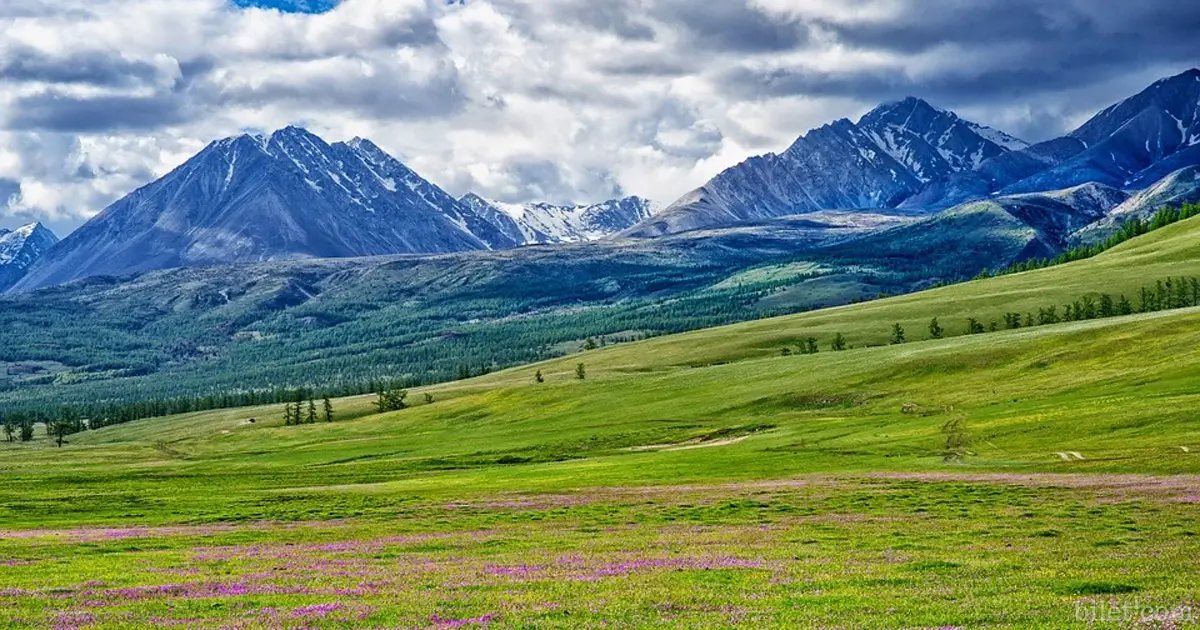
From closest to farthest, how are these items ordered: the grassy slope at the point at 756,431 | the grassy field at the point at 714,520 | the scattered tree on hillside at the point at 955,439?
the grassy field at the point at 714,520 < the grassy slope at the point at 756,431 < the scattered tree on hillside at the point at 955,439

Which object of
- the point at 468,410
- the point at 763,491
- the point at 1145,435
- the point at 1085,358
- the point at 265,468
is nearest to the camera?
the point at 763,491

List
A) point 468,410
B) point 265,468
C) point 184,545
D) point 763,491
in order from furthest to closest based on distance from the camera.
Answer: point 468,410, point 265,468, point 763,491, point 184,545

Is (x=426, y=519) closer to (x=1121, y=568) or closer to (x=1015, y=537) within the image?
(x=1015, y=537)

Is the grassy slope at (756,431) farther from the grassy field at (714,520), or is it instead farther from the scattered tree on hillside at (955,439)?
the scattered tree on hillside at (955,439)

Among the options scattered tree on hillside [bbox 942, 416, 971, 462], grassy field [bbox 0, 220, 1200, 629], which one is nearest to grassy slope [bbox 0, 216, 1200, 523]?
grassy field [bbox 0, 220, 1200, 629]

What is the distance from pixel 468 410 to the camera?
643 ft

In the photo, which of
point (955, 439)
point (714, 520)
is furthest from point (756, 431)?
point (714, 520)

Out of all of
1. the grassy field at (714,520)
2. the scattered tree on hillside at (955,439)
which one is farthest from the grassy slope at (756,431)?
the scattered tree on hillside at (955,439)

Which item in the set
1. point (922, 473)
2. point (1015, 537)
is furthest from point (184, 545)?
point (922, 473)

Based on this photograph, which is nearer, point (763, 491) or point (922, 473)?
point (763, 491)

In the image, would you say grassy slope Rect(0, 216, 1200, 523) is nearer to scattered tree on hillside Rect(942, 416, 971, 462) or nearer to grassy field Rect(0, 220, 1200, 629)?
grassy field Rect(0, 220, 1200, 629)

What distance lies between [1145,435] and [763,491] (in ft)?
120

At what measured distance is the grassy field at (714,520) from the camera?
29.2 meters

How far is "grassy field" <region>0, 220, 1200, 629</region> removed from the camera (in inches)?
1152
